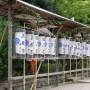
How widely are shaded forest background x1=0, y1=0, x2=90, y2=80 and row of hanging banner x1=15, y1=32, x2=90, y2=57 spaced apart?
4.04 feet

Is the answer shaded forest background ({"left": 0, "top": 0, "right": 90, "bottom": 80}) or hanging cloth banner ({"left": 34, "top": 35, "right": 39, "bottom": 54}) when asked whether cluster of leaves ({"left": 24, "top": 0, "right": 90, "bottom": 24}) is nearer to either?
shaded forest background ({"left": 0, "top": 0, "right": 90, "bottom": 80})

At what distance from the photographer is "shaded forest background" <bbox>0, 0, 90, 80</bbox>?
1466 cm

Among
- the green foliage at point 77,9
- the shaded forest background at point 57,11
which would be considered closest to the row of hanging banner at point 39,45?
the shaded forest background at point 57,11

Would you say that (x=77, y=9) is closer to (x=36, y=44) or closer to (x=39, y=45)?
(x=39, y=45)

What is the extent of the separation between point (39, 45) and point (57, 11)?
8.26m

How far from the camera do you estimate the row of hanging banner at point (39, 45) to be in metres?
12.7

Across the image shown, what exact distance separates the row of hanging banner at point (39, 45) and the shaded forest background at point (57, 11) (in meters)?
1.23

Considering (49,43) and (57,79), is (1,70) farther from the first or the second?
(57,79)

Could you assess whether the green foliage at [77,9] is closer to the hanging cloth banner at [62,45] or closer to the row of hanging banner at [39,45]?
the row of hanging banner at [39,45]

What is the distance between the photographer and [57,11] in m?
21.9

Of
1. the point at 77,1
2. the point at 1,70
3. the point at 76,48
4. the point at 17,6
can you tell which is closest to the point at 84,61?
the point at 76,48

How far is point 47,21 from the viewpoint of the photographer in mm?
15320

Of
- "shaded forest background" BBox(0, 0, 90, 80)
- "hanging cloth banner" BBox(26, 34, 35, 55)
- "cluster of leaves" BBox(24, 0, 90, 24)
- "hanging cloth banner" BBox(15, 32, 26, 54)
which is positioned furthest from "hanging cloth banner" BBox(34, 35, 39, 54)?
"cluster of leaves" BBox(24, 0, 90, 24)

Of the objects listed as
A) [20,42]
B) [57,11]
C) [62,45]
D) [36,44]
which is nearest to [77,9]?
[57,11]
